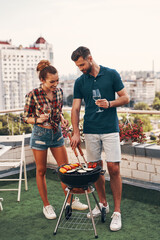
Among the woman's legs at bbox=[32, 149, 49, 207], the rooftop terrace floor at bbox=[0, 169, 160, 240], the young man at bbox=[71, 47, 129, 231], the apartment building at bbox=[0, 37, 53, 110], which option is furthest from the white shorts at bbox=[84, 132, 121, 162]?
the apartment building at bbox=[0, 37, 53, 110]

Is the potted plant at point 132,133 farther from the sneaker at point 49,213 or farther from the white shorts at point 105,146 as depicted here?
the sneaker at point 49,213

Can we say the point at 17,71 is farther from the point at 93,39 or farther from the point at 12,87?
the point at 93,39

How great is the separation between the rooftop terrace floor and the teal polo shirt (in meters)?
0.97

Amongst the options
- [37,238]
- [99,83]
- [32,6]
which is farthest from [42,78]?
[32,6]

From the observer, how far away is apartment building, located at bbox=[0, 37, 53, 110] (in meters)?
113

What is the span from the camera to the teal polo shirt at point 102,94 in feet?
9.72

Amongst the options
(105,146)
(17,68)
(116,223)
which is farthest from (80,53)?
(17,68)

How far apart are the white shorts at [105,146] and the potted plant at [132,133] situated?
137cm

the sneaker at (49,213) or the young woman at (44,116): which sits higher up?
the young woman at (44,116)

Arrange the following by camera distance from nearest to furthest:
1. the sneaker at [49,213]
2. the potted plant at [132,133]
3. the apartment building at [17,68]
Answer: the sneaker at [49,213] → the potted plant at [132,133] → the apartment building at [17,68]

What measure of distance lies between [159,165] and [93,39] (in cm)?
9872

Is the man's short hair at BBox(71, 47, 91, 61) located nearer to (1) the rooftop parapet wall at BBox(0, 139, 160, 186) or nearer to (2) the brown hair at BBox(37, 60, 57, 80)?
(2) the brown hair at BBox(37, 60, 57, 80)

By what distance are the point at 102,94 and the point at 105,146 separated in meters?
0.51

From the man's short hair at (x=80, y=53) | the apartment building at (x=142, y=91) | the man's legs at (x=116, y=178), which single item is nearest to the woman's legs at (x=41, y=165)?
the man's legs at (x=116, y=178)
